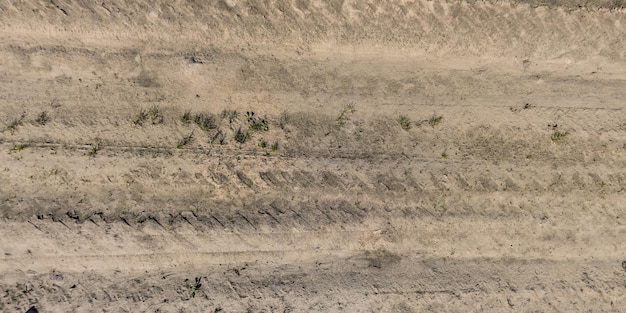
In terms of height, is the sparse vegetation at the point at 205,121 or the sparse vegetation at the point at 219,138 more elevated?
the sparse vegetation at the point at 205,121

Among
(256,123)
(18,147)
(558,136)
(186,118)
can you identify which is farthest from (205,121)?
(558,136)

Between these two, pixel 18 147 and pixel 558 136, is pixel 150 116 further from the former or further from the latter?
pixel 558 136

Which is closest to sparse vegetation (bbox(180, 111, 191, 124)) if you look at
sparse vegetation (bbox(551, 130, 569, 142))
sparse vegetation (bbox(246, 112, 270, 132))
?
sparse vegetation (bbox(246, 112, 270, 132))

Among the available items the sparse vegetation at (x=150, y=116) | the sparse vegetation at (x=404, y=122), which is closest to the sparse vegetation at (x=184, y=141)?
the sparse vegetation at (x=150, y=116)

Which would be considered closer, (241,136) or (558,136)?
(241,136)

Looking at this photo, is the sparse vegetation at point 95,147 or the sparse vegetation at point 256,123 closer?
the sparse vegetation at point 95,147

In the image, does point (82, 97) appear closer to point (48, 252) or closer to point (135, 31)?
point (135, 31)

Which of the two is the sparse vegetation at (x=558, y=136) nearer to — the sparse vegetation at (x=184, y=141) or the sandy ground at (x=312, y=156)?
the sandy ground at (x=312, y=156)

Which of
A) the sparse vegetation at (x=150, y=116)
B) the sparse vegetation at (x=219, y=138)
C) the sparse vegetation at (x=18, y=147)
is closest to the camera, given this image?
the sparse vegetation at (x=18, y=147)
